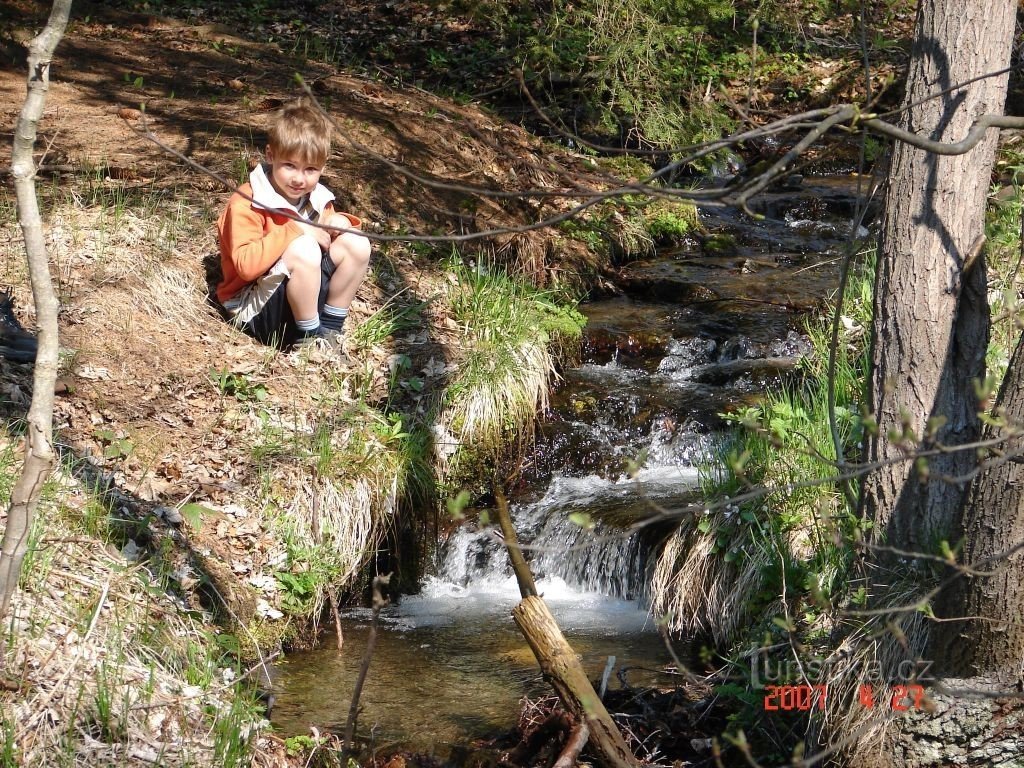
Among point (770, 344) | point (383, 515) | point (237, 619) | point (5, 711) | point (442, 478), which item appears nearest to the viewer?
point (5, 711)

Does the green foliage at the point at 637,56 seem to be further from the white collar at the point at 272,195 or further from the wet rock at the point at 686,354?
A: the white collar at the point at 272,195

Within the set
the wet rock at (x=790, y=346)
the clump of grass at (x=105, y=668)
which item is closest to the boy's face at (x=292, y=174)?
the clump of grass at (x=105, y=668)

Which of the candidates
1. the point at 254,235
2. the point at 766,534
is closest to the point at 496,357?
the point at 254,235

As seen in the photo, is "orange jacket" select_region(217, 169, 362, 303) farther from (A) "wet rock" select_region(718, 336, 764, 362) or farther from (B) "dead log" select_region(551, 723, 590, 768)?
(A) "wet rock" select_region(718, 336, 764, 362)

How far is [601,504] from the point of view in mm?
5676

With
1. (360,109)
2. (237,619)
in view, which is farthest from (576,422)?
(360,109)

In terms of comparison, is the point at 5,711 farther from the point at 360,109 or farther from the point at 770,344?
the point at 360,109

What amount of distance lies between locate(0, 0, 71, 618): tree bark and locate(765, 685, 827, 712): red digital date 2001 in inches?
102

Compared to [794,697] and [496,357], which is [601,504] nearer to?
[496,357]

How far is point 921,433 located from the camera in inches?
137

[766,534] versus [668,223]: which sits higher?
[668,223]

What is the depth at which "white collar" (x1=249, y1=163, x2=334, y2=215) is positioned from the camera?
5.09 metres

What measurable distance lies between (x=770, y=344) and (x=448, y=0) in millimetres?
5413

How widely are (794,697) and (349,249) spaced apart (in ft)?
10.4
